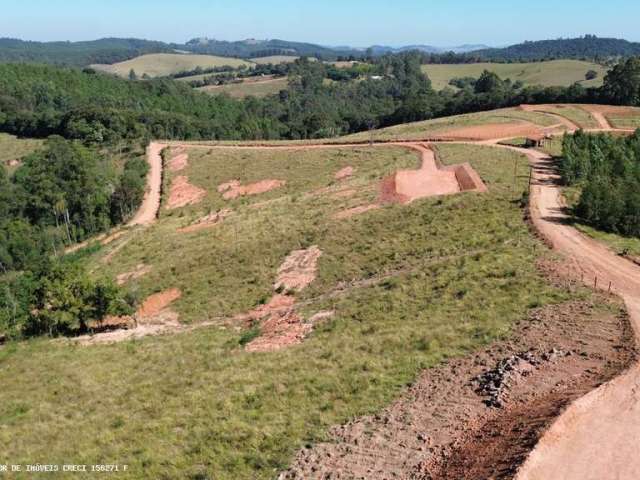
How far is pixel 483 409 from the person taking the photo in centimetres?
1689

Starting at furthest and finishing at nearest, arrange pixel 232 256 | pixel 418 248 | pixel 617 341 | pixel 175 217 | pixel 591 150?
pixel 175 217, pixel 591 150, pixel 232 256, pixel 418 248, pixel 617 341

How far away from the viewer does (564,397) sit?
54.1 feet

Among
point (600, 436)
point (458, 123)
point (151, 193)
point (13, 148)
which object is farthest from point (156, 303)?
point (13, 148)

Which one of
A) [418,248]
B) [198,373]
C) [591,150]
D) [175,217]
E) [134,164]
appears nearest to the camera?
[198,373]

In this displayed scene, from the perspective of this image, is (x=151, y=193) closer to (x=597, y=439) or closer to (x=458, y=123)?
(x=458, y=123)

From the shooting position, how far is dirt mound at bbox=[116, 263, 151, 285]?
42.6 meters

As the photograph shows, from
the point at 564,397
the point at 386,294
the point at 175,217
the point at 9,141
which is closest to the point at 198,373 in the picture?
the point at 386,294

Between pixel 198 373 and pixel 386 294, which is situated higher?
pixel 386 294

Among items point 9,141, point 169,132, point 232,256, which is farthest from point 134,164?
point 9,141

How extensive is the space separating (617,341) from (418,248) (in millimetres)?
15639

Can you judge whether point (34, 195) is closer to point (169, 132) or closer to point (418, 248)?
point (169, 132)

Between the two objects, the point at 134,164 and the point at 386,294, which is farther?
the point at 134,164

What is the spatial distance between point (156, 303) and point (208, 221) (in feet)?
61.6

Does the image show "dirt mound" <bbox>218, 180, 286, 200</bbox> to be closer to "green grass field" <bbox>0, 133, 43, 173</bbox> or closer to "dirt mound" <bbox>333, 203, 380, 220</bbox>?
"dirt mound" <bbox>333, 203, 380, 220</bbox>
